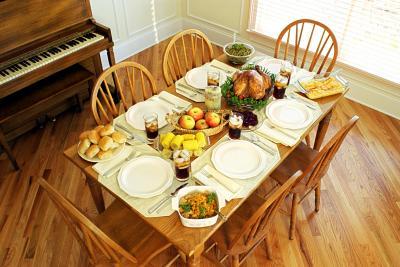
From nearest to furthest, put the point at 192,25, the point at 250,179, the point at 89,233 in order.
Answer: the point at 89,233
the point at 250,179
the point at 192,25

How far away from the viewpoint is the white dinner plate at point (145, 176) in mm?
1607

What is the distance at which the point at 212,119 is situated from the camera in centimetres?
182

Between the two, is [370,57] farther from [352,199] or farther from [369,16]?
[352,199]

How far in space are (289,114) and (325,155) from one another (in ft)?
1.01

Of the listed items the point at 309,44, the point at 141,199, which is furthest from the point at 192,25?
the point at 141,199

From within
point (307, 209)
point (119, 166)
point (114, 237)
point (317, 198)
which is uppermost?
point (119, 166)

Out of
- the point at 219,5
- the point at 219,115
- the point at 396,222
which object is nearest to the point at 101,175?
the point at 219,115

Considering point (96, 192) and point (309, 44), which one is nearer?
point (96, 192)

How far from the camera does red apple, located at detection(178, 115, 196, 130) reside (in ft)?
5.91

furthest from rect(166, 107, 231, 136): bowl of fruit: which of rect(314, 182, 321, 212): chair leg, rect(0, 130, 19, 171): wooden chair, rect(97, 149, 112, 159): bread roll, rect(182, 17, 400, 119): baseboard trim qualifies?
rect(182, 17, 400, 119): baseboard trim

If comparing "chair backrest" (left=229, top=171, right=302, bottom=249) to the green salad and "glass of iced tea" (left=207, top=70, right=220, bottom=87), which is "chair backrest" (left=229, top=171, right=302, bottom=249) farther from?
the green salad

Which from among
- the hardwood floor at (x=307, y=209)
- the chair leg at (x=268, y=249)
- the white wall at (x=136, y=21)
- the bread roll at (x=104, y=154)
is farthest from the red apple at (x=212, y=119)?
the white wall at (x=136, y=21)

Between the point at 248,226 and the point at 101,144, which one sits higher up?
the point at 101,144

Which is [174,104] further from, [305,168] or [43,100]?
[43,100]
